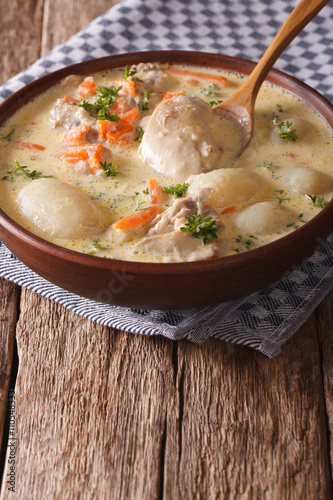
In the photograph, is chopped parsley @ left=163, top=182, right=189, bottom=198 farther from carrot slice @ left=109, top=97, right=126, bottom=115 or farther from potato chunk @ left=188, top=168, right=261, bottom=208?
carrot slice @ left=109, top=97, right=126, bottom=115

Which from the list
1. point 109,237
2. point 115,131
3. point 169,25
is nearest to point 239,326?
point 109,237

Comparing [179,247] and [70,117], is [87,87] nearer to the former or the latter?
[70,117]

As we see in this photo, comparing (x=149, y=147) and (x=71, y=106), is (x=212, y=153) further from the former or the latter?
(x=71, y=106)

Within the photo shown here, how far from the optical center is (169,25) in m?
4.11

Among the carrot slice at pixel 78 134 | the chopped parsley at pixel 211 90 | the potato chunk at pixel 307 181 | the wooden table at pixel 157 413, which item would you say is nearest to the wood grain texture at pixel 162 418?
the wooden table at pixel 157 413

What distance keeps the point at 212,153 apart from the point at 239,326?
72cm

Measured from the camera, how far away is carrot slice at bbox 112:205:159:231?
2.38 meters

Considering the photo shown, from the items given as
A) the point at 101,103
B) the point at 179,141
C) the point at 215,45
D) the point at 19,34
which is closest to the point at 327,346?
the point at 179,141

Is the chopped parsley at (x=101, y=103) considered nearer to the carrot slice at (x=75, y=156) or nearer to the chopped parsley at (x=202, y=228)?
the carrot slice at (x=75, y=156)

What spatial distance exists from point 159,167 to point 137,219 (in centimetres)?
36

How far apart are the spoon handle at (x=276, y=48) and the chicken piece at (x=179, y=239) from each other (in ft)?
2.41

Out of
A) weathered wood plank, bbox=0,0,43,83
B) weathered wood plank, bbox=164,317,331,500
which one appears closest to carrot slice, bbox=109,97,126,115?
weathered wood plank, bbox=164,317,331,500

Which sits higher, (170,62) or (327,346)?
(170,62)

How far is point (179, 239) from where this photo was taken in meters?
2.30
